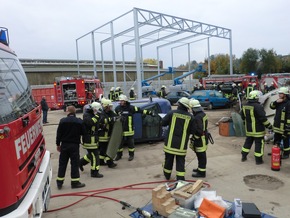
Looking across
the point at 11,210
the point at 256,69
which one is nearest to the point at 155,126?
the point at 11,210

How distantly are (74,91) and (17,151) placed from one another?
17.6 meters

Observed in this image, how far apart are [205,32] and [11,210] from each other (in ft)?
72.7

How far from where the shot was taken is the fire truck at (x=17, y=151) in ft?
7.98

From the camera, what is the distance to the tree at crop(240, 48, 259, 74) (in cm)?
4688

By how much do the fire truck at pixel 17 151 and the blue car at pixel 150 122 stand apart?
4.63 metres

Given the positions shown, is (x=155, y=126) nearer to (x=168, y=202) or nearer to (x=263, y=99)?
(x=263, y=99)

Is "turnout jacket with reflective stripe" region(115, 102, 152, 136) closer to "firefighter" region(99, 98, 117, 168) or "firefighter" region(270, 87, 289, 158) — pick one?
"firefighter" region(99, 98, 117, 168)

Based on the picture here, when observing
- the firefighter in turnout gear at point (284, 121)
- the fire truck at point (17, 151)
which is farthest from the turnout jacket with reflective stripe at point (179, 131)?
the firefighter in turnout gear at point (284, 121)

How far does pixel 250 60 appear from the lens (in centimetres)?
4700

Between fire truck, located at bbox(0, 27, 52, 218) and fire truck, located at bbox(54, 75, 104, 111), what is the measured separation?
611 inches

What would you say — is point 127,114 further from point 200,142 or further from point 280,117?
point 280,117

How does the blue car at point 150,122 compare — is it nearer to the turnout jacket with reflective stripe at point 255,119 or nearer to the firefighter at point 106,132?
the firefighter at point 106,132

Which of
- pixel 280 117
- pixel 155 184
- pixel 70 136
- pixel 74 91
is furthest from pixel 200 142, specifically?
pixel 74 91

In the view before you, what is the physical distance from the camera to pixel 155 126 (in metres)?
8.56
